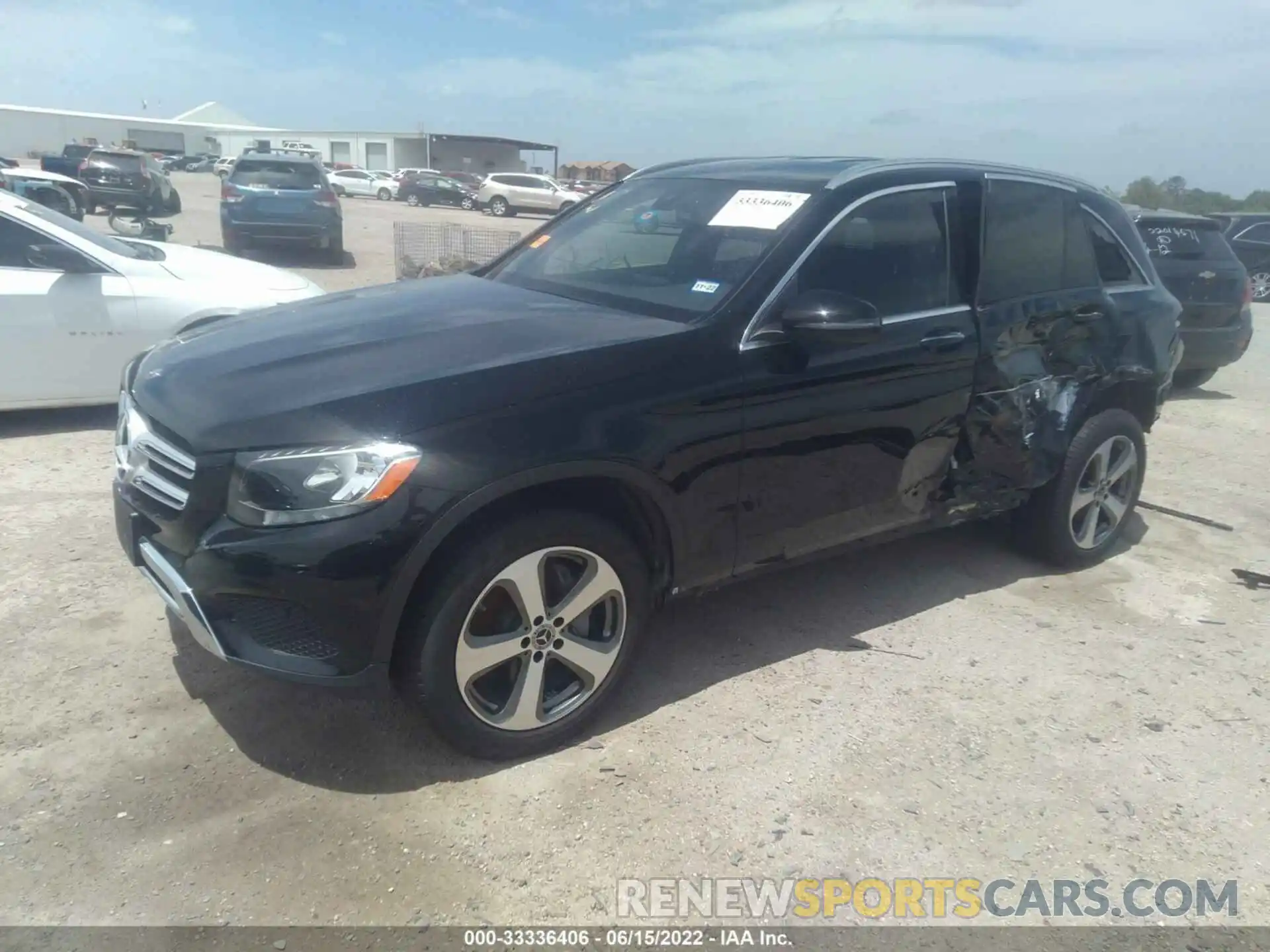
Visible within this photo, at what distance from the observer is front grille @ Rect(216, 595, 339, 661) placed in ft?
8.73

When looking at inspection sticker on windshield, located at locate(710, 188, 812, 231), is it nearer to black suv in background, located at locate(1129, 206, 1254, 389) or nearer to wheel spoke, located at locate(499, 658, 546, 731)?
wheel spoke, located at locate(499, 658, 546, 731)

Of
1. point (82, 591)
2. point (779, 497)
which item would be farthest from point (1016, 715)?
point (82, 591)

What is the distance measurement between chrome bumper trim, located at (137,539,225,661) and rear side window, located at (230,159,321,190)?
13.8 m

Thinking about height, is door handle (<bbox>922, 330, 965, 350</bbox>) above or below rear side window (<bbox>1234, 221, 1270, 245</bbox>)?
above

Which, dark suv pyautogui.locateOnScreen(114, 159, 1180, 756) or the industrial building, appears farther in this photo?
the industrial building

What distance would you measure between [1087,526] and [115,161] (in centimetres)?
2376

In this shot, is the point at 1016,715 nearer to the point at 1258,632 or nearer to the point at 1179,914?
the point at 1179,914

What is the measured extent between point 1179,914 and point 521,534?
6.79 feet

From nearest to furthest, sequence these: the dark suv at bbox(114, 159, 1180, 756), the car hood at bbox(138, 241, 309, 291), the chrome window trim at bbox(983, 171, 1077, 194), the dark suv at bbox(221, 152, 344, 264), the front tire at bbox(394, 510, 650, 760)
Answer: the dark suv at bbox(114, 159, 1180, 756)
the front tire at bbox(394, 510, 650, 760)
the chrome window trim at bbox(983, 171, 1077, 194)
the car hood at bbox(138, 241, 309, 291)
the dark suv at bbox(221, 152, 344, 264)

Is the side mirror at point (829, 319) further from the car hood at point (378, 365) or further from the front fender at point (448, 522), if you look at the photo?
the front fender at point (448, 522)

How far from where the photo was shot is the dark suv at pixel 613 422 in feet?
8.80
